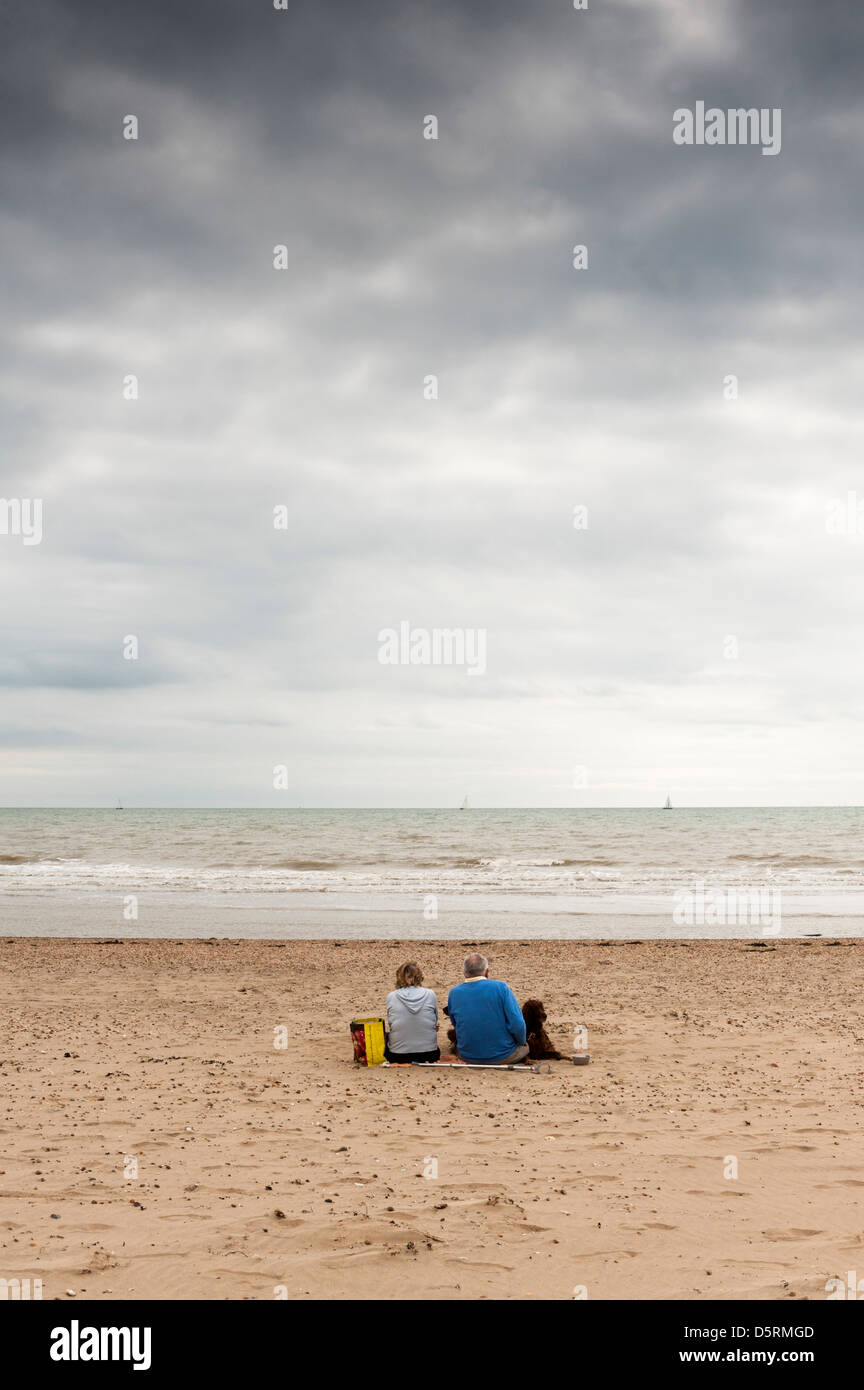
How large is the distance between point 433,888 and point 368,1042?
2143 cm

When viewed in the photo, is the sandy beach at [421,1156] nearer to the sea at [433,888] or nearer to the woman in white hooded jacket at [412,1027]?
the woman in white hooded jacket at [412,1027]

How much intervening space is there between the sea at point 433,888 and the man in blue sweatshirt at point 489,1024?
10.2 meters

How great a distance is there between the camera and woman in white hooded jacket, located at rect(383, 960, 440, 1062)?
8.83m

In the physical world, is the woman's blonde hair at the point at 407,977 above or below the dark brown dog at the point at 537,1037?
above

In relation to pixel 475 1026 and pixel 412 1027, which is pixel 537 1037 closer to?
pixel 475 1026

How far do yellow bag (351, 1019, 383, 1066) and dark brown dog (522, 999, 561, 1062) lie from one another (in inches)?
53.3

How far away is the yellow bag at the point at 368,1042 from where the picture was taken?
8.75m

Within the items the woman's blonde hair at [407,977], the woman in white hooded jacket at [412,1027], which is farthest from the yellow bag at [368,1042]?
the woman's blonde hair at [407,977]

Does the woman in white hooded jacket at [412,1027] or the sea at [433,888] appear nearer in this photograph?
the woman in white hooded jacket at [412,1027]

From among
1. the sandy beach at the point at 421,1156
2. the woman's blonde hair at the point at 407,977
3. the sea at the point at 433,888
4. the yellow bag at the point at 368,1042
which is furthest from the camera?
the sea at the point at 433,888
